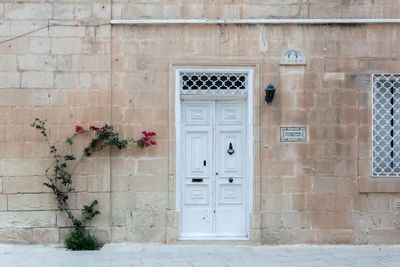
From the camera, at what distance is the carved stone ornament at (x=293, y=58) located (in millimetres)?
6863

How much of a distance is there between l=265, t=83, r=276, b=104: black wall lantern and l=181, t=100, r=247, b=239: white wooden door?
1.57ft

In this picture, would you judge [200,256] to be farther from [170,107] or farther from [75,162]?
[75,162]

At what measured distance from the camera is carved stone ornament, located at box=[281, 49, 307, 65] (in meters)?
6.86

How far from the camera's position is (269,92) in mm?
6676

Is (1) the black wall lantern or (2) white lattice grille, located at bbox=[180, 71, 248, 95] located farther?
(2) white lattice grille, located at bbox=[180, 71, 248, 95]

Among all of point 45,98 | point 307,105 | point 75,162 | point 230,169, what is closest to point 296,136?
point 307,105

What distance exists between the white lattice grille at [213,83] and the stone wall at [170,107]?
0.76 feet

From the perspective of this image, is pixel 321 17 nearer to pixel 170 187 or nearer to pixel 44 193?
pixel 170 187

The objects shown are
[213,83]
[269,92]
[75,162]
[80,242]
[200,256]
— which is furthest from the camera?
[213,83]

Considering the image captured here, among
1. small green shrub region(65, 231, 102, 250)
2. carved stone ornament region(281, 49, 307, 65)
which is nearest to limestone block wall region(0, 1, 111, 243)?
small green shrub region(65, 231, 102, 250)

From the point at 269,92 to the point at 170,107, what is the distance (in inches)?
64.3

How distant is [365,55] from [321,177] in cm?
216

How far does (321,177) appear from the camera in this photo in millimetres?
6848

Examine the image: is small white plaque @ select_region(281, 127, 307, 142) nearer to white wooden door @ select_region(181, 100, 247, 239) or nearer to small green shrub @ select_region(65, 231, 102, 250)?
white wooden door @ select_region(181, 100, 247, 239)
